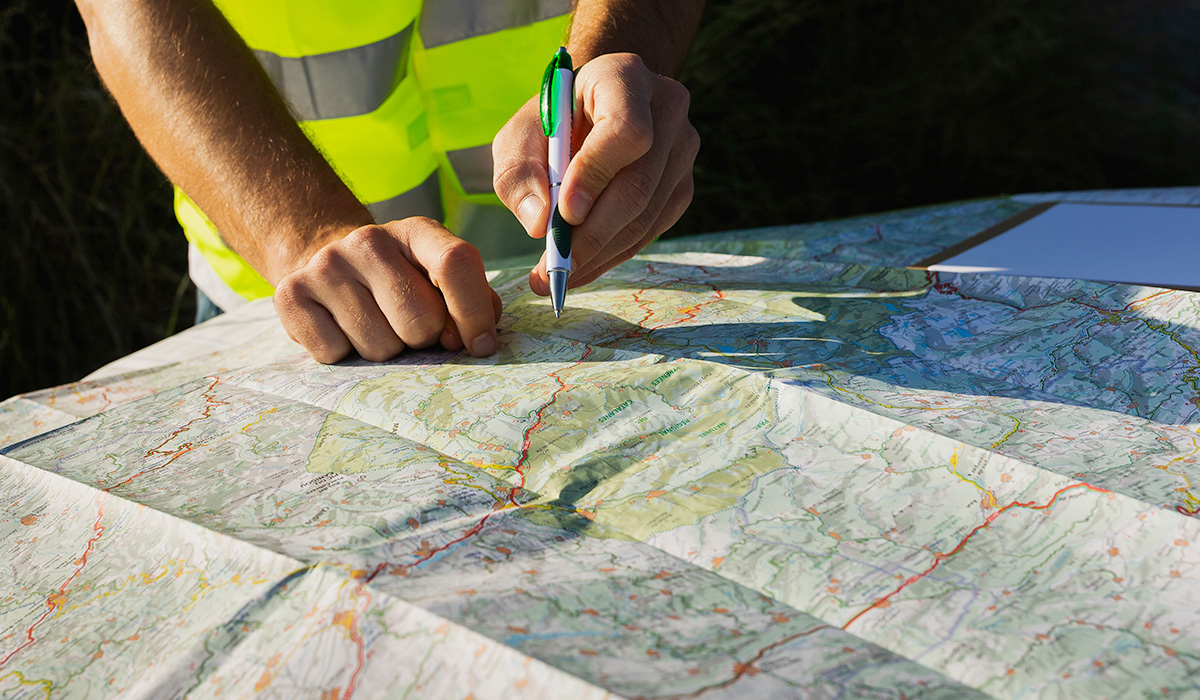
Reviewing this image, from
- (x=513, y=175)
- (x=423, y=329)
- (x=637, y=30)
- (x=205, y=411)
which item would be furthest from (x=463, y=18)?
(x=205, y=411)

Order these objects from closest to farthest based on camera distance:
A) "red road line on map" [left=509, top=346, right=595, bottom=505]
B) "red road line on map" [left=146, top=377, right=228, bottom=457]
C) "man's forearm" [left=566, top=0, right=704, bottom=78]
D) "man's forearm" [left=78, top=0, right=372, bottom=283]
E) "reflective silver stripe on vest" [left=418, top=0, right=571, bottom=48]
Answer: "red road line on map" [left=509, top=346, right=595, bottom=505] < "red road line on map" [left=146, top=377, right=228, bottom=457] < "man's forearm" [left=78, top=0, right=372, bottom=283] < "man's forearm" [left=566, top=0, right=704, bottom=78] < "reflective silver stripe on vest" [left=418, top=0, right=571, bottom=48]

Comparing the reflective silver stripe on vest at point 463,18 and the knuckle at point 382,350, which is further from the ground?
the reflective silver stripe on vest at point 463,18

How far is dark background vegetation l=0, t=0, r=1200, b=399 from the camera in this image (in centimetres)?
261

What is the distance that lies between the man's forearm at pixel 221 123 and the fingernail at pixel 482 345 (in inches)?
10.3

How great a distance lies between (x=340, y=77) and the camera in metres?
1.36

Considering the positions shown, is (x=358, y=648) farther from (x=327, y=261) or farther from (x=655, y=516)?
(x=327, y=261)

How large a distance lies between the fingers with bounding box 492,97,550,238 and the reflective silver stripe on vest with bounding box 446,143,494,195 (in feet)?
1.72

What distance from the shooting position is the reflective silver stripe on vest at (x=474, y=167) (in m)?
1.50

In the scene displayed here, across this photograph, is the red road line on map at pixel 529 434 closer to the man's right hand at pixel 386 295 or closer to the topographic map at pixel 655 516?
the topographic map at pixel 655 516

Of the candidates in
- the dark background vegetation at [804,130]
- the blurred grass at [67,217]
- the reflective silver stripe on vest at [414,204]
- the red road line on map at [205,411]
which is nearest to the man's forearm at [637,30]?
the reflective silver stripe on vest at [414,204]

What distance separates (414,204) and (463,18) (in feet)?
1.09

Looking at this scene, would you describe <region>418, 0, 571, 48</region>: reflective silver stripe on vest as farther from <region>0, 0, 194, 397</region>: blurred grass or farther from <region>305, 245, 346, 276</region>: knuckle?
<region>0, 0, 194, 397</region>: blurred grass

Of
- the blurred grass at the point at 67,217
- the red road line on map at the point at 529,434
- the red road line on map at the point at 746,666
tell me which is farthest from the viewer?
the blurred grass at the point at 67,217

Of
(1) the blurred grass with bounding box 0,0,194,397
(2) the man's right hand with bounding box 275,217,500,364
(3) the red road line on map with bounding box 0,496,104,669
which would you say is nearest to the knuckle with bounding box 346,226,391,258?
(2) the man's right hand with bounding box 275,217,500,364
